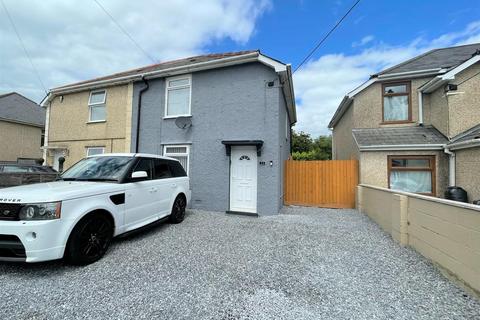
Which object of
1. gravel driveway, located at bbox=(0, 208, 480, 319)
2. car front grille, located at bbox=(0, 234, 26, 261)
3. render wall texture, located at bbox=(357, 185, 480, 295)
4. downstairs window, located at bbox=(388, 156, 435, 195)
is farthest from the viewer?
downstairs window, located at bbox=(388, 156, 435, 195)

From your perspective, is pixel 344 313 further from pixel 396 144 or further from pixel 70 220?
pixel 396 144

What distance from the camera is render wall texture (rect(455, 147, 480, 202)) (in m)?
7.13

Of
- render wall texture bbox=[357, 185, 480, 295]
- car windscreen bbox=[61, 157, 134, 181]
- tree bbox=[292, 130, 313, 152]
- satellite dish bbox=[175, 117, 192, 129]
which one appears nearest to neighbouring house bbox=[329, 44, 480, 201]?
render wall texture bbox=[357, 185, 480, 295]

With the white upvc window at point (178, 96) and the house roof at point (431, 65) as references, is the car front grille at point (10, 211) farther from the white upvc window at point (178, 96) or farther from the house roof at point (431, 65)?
the house roof at point (431, 65)

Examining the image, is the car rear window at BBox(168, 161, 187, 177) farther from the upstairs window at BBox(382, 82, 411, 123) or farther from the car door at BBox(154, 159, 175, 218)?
the upstairs window at BBox(382, 82, 411, 123)

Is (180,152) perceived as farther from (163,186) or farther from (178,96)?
(163,186)

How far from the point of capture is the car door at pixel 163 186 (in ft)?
17.3

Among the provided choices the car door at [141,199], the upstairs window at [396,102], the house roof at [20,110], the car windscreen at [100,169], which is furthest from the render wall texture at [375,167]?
the house roof at [20,110]

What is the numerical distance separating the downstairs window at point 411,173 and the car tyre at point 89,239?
31.5 feet

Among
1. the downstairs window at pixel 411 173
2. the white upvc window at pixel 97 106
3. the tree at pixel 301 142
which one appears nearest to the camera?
the downstairs window at pixel 411 173

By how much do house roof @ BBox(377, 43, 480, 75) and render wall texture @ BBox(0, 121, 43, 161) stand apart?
24835mm

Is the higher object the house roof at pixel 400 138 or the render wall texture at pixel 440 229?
the house roof at pixel 400 138

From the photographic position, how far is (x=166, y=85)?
894 cm

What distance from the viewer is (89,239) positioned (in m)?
3.52
